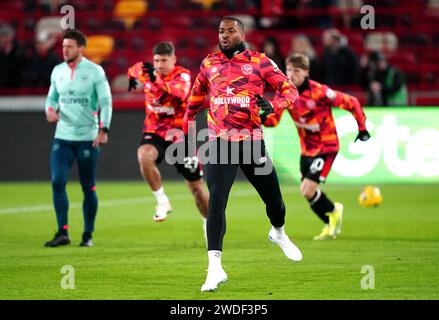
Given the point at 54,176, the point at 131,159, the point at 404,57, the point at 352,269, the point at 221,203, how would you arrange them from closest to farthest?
the point at 221,203
the point at 352,269
the point at 54,176
the point at 131,159
the point at 404,57

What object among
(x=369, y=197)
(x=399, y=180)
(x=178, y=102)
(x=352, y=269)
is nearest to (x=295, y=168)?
(x=399, y=180)

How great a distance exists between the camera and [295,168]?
2045cm

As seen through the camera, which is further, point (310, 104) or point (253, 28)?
point (253, 28)

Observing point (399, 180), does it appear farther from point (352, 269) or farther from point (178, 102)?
point (352, 269)

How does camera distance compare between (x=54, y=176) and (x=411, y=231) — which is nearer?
(x=54, y=176)

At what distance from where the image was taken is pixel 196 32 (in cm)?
2469

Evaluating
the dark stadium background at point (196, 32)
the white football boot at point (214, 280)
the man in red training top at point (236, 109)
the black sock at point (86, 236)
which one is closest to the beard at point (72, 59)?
the black sock at point (86, 236)

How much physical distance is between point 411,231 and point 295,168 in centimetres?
626

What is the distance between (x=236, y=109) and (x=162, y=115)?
3.50 meters

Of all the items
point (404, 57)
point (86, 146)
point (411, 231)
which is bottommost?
point (411, 231)

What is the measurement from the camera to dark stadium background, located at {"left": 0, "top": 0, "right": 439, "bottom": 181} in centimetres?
2247

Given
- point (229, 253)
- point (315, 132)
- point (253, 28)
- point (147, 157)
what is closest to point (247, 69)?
point (229, 253)

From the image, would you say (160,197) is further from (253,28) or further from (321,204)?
(253,28)

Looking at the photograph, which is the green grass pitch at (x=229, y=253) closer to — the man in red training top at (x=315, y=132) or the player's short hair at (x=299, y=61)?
the man in red training top at (x=315, y=132)
